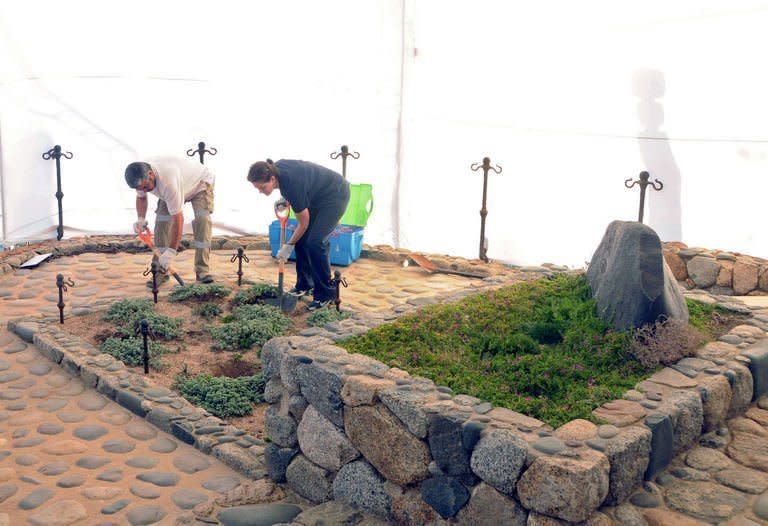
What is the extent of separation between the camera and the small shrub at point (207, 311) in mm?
7309

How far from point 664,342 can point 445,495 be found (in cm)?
175

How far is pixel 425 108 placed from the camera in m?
10.6

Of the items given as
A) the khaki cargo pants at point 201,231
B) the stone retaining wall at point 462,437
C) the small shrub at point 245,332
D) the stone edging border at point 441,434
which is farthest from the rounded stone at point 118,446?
the khaki cargo pants at point 201,231

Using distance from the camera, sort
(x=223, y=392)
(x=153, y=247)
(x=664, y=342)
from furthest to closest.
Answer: (x=153, y=247), (x=223, y=392), (x=664, y=342)

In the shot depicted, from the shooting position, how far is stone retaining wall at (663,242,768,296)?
8047mm

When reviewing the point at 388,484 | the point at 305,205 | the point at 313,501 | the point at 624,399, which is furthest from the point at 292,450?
the point at 305,205

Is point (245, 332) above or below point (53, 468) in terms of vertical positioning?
above

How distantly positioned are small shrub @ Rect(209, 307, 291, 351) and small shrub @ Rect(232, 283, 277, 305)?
536mm

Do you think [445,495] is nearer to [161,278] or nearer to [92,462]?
[92,462]

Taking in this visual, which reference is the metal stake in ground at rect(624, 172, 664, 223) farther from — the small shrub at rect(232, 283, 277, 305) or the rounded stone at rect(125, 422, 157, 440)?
the rounded stone at rect(125, 422, 157, 440)

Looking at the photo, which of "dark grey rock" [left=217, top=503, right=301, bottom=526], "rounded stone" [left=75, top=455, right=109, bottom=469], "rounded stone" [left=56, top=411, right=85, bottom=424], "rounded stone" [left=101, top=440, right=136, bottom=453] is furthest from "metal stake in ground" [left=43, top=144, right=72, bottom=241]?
"dark grey rock" [left=217, top=503, right=301, bottom=526]

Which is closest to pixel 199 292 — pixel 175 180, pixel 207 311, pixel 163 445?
pixel 207 311

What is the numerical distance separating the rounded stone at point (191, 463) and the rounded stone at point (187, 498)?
254mm

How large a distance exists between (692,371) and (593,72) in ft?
16.7
